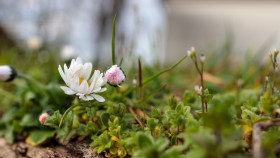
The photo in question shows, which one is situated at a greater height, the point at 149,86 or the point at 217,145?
the point at 149,86

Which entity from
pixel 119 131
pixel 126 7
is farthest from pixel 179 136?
pixel 126 7

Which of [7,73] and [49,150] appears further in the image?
[7,73]

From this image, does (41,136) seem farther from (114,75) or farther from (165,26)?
(165,26)

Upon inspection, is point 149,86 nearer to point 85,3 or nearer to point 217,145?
point 217,145

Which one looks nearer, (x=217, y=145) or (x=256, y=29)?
(x=217, y=145)

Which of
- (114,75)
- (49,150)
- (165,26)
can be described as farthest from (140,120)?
(165,26)

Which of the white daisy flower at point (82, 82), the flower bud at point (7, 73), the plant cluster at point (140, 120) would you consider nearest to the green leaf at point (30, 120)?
the plant cluster at point (140, 120)
